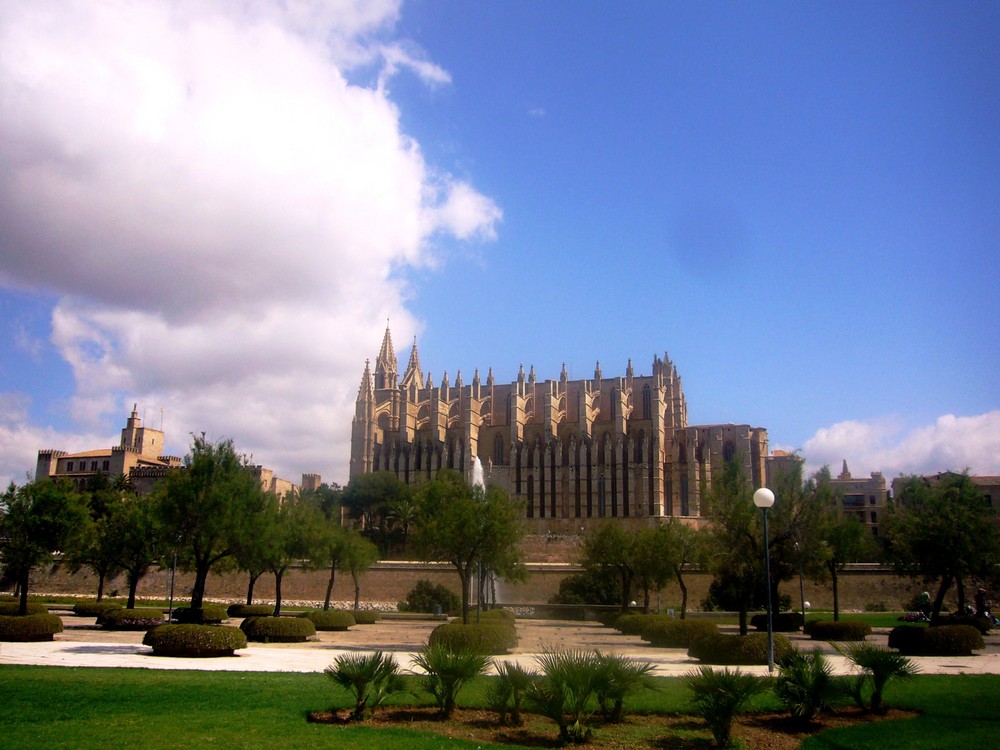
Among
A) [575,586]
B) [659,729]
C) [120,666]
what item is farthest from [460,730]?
[575,586]

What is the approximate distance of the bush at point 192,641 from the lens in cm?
1764

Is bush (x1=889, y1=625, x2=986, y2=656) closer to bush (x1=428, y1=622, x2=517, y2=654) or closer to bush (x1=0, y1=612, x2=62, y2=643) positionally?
bush (x1=428, y1=622, x2=517, y2=654)

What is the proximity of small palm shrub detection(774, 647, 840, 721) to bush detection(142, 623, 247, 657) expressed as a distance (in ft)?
40.0

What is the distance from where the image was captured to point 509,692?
9867 millimetres

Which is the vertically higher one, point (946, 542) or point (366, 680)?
point (946, 542)

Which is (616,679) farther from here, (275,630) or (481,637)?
(275,630)

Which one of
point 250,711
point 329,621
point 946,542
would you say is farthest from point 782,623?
point 250,711

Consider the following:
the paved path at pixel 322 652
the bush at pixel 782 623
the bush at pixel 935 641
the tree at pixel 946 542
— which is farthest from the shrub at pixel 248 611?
the tree at pixel 946 542

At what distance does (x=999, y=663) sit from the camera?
17453mm

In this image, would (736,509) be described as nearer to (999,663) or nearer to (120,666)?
(999,663)

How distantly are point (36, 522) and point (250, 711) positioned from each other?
69.1ft

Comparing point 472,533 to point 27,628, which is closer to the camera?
point 27,628

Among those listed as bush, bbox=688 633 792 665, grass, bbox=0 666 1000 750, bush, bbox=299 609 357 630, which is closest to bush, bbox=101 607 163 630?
bush, bbox=299 609 357 630

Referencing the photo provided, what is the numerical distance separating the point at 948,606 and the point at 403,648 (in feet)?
107
